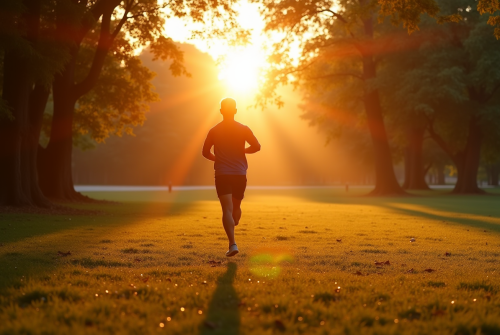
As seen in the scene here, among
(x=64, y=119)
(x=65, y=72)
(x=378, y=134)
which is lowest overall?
(x=64, y=119)

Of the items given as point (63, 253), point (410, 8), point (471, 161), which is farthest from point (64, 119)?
point (471, 161)

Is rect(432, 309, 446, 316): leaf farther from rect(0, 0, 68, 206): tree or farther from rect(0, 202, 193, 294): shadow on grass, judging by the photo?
rect(0, 0, 68, 206): tree

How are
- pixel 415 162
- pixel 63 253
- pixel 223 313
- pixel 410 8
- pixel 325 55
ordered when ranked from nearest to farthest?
pixel 223 313 < pixel 63 253 < pixel 410 8 < pixel 325 55 < pixel 415 162

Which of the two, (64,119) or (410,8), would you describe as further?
(64,119)

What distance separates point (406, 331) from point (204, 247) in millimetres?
6476

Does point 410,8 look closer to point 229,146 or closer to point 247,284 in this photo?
point 229,146

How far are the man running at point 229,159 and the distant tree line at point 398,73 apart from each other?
1068 inches

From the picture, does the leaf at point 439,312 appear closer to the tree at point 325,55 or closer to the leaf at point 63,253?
the leaf at point 63,253

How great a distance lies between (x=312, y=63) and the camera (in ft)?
128

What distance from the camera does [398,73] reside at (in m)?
44.2

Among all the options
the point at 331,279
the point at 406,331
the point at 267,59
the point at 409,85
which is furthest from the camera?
the point at 409,85

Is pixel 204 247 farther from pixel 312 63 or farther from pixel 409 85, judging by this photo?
pixel 409 85

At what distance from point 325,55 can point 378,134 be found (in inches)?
250

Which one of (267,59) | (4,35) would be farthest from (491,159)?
(4,35)
